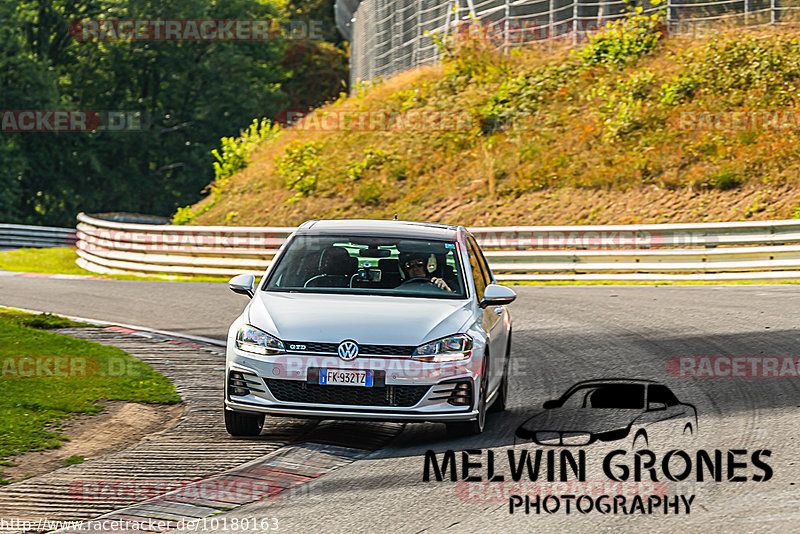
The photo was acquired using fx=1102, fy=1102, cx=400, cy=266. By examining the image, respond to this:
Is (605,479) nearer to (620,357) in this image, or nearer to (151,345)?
(620,357)

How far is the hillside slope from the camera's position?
26.1 meters

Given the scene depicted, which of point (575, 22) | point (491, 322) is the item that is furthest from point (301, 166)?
point (491, 322)

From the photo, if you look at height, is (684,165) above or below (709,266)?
above

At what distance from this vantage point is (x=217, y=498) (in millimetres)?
6566

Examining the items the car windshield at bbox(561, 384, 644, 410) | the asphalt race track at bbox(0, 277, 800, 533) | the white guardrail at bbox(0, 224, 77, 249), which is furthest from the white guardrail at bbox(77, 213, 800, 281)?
the white guardrail at bbox(0, 224, 77, 249)

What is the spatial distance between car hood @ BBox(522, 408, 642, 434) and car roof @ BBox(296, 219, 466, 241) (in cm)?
167

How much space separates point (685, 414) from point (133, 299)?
1244cm

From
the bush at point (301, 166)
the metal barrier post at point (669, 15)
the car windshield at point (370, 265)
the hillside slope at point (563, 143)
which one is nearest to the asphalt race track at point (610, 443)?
the car windshield at point (370, 265)

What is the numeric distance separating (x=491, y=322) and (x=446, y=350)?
1131 millimetres

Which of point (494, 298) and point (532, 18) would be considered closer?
point (494, 298)

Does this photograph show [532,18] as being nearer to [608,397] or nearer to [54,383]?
[608,397]

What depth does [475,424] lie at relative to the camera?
7945 millimetres

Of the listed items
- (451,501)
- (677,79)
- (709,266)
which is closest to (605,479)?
(451,501)

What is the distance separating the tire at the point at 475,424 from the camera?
7930 mm
